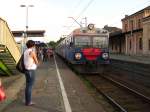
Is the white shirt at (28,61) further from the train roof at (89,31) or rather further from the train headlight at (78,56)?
the train roof at (89,31)

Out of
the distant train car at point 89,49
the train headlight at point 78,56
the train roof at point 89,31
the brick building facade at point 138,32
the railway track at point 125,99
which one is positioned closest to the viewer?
the railway track at point 125,99

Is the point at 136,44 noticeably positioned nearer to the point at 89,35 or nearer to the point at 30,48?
the point at 89,35

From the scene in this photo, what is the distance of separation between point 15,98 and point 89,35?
15.1 meters

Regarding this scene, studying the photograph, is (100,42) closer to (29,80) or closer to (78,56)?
(78,56)

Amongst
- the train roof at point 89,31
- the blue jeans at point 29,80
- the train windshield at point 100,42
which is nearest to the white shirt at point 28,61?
the blue jeans at point 29,80

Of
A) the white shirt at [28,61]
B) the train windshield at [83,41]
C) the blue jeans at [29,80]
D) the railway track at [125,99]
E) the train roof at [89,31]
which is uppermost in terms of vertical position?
→ the train roof at [89,31]

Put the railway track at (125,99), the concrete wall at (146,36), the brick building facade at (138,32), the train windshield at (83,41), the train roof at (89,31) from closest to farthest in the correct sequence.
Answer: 1. the railway track at (125,99)
2. the train windshield at (83,41)
3. the train roof at (89,31)
4. the concrete wall at (146,36)
5. the brick building facade at (138,32)

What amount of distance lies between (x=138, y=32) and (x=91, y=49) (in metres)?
58.5

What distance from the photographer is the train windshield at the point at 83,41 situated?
28609 millimetres

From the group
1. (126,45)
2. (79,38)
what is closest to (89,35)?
(79,38)

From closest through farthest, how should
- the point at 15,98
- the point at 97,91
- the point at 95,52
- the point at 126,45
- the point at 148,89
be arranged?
the point at 15,98 < the point at 97,91 < the point at 148,89 < the point at 95,52 < the point at 126,45

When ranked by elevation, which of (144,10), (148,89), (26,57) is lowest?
(148,89)

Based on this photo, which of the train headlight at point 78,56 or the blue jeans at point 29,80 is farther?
the train headlight at point 78,56

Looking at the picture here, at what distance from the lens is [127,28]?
98375mm
